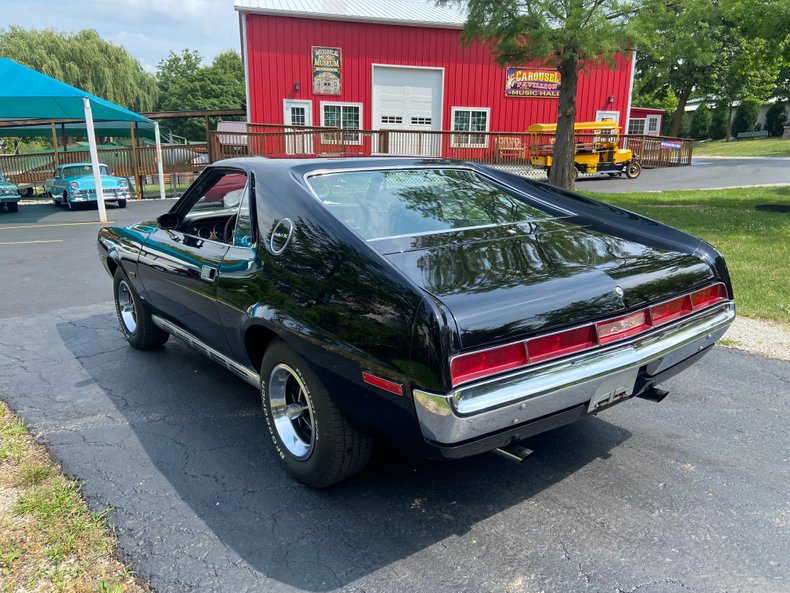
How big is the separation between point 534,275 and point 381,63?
2348cm

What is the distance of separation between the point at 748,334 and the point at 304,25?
71.6 ft

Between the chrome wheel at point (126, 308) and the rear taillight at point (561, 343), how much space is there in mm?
3757

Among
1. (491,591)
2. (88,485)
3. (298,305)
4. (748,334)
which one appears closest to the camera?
(491,591)

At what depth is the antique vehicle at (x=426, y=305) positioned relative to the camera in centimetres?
226

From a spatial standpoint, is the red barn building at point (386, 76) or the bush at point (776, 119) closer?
the red barn building at point (386, 76)

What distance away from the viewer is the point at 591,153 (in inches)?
845

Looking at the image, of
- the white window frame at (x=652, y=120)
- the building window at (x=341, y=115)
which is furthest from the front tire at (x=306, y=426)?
the white window frame at (x=652, y=120)

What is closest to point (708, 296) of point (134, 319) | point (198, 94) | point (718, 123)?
point (134, 319)

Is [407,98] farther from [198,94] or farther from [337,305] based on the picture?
[198,94]

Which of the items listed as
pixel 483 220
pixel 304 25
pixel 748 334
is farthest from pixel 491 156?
pixel 483 220

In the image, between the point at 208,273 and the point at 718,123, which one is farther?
the point at 718,123

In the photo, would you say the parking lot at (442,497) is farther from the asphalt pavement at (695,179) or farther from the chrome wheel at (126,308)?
the asphalt pavement at (695,179)

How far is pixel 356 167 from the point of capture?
11.2 ft

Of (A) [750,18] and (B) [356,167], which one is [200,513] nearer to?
(B) [356,167]
